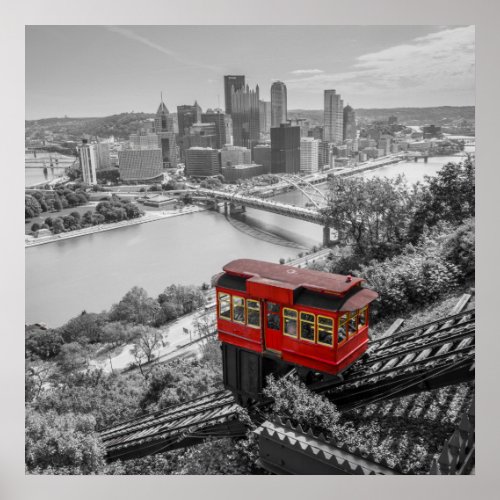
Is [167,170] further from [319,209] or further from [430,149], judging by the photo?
[430,149]

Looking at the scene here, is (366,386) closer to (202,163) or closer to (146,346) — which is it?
(146,346)

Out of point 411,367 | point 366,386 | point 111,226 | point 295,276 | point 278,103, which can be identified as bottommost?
point 366,386

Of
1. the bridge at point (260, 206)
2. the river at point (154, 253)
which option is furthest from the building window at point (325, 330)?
the bridge at point (260, 206)

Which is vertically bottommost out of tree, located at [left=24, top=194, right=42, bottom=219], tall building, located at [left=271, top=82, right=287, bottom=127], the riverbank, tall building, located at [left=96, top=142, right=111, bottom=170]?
the riverbank

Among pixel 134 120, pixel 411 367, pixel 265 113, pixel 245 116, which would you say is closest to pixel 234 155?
pixel 245 116

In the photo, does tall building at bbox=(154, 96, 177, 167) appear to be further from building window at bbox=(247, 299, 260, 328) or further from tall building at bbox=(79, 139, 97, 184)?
building window at bbox=(247, 299, 260, 328)

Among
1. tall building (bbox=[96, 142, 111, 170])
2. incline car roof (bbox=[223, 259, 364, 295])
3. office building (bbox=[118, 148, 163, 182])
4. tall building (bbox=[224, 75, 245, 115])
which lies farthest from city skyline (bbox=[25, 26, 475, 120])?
incline car roof (bbox=[223, 259, 364, 295])

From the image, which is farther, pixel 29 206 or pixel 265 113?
pixel 265 113
